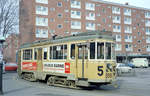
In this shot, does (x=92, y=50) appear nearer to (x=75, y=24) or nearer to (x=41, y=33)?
(x=41, y=33)

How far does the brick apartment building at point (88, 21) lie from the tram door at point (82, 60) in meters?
35.3

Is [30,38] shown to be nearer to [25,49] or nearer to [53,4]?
[53,4]

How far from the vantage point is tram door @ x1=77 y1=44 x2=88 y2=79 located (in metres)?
12.8

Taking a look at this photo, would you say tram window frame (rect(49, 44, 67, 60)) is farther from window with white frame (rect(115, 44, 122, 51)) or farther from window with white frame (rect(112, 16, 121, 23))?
window with white frame (rect(112, 16, 121, 23))

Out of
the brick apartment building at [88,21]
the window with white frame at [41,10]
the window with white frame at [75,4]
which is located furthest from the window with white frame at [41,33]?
the window with white frame at [75,4]

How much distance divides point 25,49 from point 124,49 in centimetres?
4375

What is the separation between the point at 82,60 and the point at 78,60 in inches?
13.3

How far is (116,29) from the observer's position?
2299 inches

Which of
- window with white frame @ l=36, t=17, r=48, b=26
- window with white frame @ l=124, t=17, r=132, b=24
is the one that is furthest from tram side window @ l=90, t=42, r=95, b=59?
window with white frame @ l=124, t=17, r=132, b=24

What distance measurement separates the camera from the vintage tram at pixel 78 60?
40.7 feet

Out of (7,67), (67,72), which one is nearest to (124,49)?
(7,67)

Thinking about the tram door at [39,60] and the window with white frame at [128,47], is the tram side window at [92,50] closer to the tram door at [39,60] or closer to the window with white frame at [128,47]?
the tram door at [39,60]

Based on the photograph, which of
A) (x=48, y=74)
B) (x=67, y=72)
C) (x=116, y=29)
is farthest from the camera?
(x=116, y=29)

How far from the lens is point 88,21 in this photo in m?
53.9
